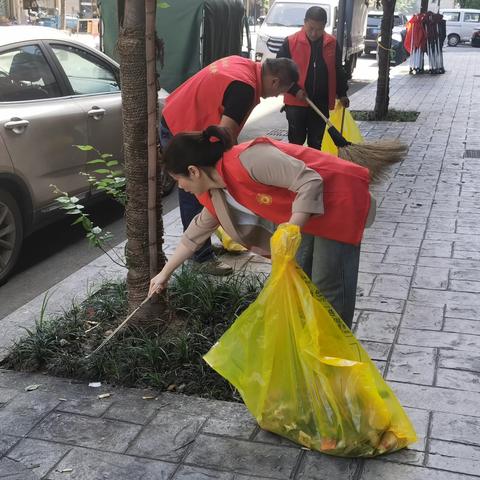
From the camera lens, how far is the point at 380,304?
4.43 m

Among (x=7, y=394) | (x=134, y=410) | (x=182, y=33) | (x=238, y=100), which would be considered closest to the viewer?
(x=134, y=410)

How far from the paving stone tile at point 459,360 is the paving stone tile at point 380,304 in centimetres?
59

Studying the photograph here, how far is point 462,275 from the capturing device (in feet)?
16.1

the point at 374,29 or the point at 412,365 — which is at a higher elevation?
the point at 374,29

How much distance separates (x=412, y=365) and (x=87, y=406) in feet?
5.23

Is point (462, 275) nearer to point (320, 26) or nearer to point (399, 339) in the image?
point (399, 339)

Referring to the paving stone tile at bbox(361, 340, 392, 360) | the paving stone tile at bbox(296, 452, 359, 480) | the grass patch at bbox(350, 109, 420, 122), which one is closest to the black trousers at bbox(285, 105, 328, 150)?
the paving stone tile at bbox(361, 340, 392, 360)

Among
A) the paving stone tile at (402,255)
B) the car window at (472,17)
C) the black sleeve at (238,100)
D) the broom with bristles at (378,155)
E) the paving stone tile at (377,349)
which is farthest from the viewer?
the car window at (472,17)

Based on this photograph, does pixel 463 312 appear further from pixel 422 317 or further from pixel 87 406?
pixel 87 406

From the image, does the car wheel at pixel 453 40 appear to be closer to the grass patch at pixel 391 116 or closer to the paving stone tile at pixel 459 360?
the grass patch at pixel 391 116

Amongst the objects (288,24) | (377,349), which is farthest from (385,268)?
(288,24)

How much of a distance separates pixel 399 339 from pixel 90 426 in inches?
67.8

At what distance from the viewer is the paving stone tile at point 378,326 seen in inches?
156

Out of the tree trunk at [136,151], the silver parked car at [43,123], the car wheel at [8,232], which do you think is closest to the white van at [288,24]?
the silver parked car at [43,123]
